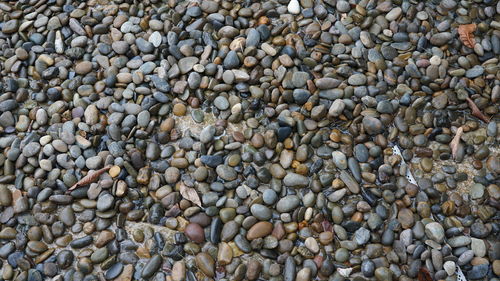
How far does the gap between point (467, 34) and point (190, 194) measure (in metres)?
1.34

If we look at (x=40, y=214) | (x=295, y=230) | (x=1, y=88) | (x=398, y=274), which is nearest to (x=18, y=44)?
(x=1, y=88)

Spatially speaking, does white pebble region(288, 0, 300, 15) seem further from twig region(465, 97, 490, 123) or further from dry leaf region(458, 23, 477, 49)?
twig region(465, 97, 490, 123)

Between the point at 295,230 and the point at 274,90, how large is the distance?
558mm

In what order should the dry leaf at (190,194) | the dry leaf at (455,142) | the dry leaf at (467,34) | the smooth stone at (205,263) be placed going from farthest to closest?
the dry leaf at (467,34)
the dry leaf at (455,142)
the dry leaf at (190,194)
the smooth stone at (205,263)

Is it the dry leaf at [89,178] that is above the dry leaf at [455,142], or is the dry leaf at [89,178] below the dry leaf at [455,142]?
above

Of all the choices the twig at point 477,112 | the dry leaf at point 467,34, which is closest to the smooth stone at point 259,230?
the twig at point 477,112

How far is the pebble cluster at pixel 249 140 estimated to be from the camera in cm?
185

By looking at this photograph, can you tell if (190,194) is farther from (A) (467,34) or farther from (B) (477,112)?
(A) (467,34)

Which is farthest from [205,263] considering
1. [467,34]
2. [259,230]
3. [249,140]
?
[467,34]

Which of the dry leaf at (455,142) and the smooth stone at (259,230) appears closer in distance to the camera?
the smooth stone at (259,230)

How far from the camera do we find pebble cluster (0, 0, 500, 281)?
1851 millimetres

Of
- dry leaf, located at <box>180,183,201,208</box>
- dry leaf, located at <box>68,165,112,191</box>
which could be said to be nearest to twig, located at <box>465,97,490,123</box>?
dry leaf, located at <box>180,183,201,208</box>

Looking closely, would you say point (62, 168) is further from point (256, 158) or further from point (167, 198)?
point (256, 158)

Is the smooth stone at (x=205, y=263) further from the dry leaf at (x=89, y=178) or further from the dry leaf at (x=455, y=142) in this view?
the dry leaf at (x=455, y=142)
